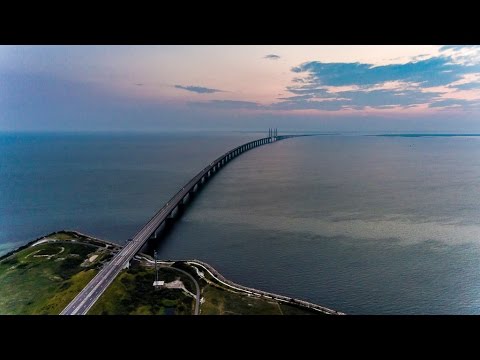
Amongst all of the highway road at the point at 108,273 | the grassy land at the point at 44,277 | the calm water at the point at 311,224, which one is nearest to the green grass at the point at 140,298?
the highway road at the point at 108,273

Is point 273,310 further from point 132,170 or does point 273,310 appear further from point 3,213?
point 132,170

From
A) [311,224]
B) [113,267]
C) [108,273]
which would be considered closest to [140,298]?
[108,273]

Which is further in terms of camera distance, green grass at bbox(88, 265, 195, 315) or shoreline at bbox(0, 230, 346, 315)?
shoreline at bbox(0, 230, 346, 315)

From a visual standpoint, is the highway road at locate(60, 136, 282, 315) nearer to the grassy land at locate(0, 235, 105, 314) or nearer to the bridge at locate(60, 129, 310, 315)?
the bridge at locate(60, 129, 310, 315)

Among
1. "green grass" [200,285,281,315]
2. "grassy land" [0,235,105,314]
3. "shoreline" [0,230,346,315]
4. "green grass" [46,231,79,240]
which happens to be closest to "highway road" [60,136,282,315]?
"grassy land" [0,235,105,314]

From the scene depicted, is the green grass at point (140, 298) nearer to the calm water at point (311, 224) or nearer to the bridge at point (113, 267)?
the bridge at point (113, 267)

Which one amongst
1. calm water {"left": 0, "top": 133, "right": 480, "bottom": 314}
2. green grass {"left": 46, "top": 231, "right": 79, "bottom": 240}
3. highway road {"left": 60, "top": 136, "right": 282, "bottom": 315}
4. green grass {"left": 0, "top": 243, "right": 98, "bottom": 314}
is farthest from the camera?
green grass {"left": 46, "top": 231, "right": 79, "bottom": 240}

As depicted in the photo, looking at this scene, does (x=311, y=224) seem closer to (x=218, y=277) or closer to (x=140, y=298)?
(x=218, y=277)
